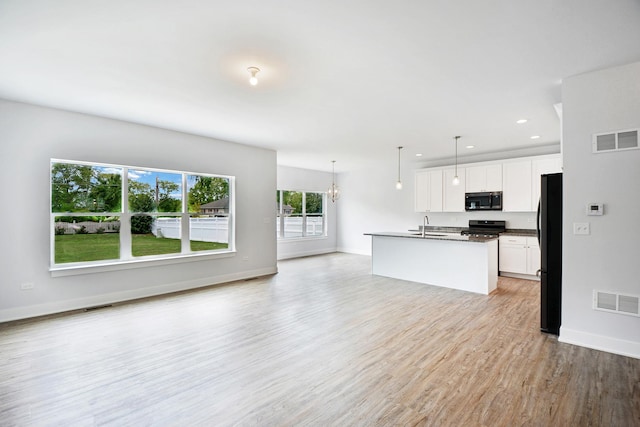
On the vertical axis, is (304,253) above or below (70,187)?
below

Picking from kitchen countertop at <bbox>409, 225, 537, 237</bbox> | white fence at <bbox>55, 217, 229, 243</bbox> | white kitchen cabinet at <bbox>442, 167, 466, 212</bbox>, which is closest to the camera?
white fence at <bbox>55, 217, 229, 243</bbox>

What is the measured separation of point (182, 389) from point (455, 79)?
12.6ft

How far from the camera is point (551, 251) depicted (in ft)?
11.5

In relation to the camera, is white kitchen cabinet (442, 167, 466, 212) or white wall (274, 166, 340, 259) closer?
white kitchen cabinet (442, 167, 466, 212)

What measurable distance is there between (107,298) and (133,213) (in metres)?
1.33

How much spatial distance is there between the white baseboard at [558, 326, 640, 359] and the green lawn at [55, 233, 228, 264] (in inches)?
225

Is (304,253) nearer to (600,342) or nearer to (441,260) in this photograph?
(441,260)

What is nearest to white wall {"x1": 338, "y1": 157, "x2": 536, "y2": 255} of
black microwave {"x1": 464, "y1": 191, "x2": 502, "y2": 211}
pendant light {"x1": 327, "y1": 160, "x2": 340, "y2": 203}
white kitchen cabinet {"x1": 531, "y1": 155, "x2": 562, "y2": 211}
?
pendant light {"x1": 327, "y1": 160, "x2": 340, "y2": 203}

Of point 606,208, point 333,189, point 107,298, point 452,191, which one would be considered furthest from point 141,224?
point 452,191

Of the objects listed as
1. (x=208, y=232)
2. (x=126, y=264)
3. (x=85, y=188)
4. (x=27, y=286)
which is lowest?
(x=27, y=286)

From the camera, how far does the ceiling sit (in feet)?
7.02

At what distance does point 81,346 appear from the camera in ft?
10.2

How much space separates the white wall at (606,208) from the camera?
2.86 meters

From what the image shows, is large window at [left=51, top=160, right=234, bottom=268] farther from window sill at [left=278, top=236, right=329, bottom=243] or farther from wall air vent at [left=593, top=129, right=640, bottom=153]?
wall air vent at [left=593, top=129, right=640, bottom=153]
